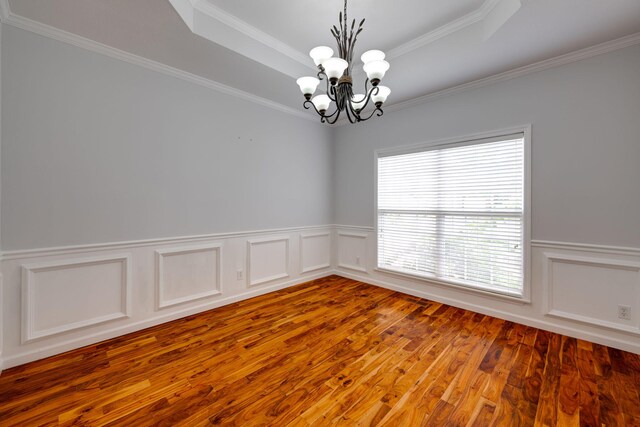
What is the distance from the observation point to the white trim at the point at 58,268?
2.15 meters

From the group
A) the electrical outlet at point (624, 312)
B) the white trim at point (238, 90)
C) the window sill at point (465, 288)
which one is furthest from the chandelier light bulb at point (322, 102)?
the electrical outlet at point (624, 312)

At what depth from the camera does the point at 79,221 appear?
2379mm

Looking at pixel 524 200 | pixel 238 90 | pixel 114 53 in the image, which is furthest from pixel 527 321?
pixel 114 53

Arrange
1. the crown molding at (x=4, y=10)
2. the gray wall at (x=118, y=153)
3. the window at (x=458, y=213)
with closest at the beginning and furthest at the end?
the crown molding at (x=4, y=10) < the gray wall at (x=118, y=153) < the window at (x=458, y=213)

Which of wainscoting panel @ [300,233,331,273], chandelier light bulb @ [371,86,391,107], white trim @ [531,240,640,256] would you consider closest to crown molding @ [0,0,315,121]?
chandelier light bulb @ [371,86,391,107]

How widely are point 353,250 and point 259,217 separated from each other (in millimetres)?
1702

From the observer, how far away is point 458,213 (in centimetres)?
332

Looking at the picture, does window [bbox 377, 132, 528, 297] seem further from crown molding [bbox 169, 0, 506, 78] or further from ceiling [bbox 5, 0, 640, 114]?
crown molding [bbox 169, 0, 506, 78]

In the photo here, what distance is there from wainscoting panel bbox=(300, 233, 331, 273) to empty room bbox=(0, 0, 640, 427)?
82 centimetres

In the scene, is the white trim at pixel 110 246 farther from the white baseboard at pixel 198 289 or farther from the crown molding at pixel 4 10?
the crown molding at pixel 4 10

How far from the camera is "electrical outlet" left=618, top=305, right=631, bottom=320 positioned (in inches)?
92.6

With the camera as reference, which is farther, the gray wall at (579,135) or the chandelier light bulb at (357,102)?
the gray wall at (579,135)

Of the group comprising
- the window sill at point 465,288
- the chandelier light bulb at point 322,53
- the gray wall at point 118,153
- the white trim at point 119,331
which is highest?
the chandelier light bulb at point 322,53

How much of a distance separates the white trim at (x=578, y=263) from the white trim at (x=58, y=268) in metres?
4.19
